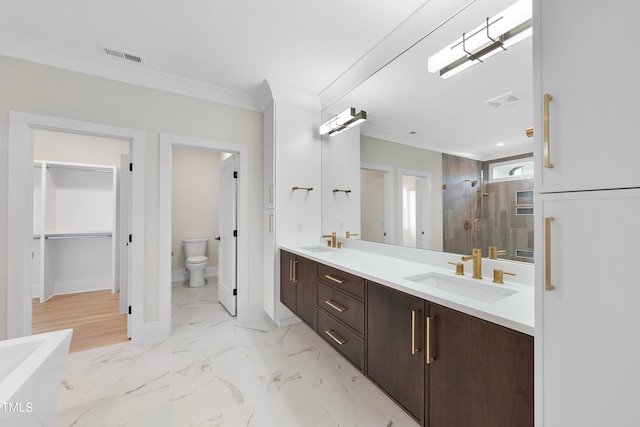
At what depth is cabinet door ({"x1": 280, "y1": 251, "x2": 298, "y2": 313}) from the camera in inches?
97.4

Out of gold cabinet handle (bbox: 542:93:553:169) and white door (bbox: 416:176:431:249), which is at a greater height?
gold cabinet handle (bbox: 542:93:553:169)

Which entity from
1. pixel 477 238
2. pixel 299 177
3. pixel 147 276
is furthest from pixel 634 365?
pixel 147 276

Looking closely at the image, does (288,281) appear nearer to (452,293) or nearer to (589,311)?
(452,293)

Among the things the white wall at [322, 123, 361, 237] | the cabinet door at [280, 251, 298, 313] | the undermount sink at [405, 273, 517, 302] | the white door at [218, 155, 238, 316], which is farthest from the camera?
the white door at [218, 155, 238, 316]

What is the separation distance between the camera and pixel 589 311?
70 centimetres

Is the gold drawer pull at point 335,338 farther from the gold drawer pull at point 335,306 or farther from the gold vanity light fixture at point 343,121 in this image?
the gold vanity light fixture at point 343,121

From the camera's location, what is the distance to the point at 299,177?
2.91 metres

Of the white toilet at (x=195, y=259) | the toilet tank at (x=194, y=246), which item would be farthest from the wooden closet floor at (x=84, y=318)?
the toilet tank at (x=194, y=246)

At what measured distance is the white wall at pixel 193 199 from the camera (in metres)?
4.62

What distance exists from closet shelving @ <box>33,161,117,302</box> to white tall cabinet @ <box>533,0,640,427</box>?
428 cm

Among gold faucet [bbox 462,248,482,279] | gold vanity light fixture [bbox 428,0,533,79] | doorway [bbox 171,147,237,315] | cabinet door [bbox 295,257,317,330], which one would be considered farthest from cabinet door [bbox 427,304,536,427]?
doorway [bbox 171,147,237,315]

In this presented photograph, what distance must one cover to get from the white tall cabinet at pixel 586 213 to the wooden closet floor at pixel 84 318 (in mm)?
3258

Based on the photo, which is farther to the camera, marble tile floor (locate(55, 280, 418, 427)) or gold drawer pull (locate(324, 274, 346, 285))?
gold drawer pull (locate(324, 274, 346, 285))

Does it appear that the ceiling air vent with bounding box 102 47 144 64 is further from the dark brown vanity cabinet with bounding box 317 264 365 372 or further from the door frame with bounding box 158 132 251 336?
the dark brown vanity cabinet with bounding box 317 264 365 372
